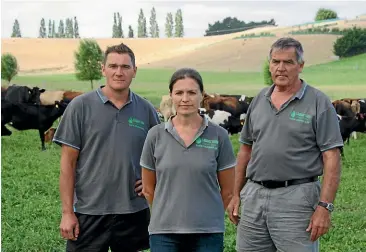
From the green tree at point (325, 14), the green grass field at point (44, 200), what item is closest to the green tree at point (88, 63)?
the green grass field at point (44, 200)

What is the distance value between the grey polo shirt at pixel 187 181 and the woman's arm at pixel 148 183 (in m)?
0.07

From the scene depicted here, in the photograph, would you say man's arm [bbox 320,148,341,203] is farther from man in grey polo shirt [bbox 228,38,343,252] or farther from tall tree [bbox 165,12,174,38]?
tall tree [bbox 165,12,174,38]

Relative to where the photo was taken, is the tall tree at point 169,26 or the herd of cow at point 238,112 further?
the tall tree at point 169,26

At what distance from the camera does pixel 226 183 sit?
4.13 meters

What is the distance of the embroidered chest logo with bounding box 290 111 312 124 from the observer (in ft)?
13.9

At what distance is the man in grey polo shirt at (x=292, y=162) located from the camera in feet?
13.8

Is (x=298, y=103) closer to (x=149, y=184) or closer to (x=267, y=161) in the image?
(x=267, y=161)

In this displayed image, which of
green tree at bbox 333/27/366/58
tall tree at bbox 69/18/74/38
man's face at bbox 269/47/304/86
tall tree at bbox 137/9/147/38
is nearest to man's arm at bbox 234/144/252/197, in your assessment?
man's face at bbox 269/47/304/86

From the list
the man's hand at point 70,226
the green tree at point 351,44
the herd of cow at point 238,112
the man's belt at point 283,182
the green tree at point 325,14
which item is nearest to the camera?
the man's belt at point 283,182

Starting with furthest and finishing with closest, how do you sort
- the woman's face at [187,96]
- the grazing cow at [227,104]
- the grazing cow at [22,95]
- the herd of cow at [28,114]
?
the grazing cow at [227,104] → the grazing cow at [22,95] → the herd of cow at [28,114] → the woman's face at [187,96]

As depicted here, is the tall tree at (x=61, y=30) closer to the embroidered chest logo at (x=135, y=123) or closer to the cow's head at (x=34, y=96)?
the cow's head at (x=34, y=96)

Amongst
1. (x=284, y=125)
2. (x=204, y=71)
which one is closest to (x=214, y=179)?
(x=284, y=125)

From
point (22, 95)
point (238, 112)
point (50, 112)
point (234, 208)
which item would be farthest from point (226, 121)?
point (234, 208)

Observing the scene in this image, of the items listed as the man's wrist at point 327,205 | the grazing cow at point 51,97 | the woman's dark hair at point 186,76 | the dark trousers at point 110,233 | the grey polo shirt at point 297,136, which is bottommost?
the grazing cow at point 51,97
